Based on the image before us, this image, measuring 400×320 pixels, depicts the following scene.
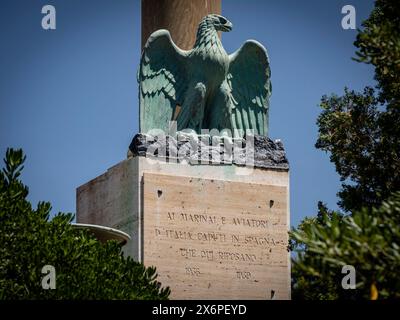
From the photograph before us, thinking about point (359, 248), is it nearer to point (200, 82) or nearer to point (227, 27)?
point (200, 82)

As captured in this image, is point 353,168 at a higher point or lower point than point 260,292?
higher

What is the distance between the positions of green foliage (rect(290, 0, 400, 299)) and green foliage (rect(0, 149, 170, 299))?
3264mm

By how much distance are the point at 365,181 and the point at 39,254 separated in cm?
1020

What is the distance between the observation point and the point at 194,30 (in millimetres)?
34375

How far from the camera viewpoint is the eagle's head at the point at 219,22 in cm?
3253

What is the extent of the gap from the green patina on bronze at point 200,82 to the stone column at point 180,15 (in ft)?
5.35

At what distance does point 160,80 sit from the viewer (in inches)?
1284

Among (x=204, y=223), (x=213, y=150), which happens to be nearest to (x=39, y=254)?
(x=204, y=223)

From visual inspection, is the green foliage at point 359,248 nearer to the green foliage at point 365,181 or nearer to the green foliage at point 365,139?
the green foliage at point 365,181

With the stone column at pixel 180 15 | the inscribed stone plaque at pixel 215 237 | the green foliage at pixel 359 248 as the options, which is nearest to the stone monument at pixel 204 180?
the inscribed stone plaque at pixel 215 237
